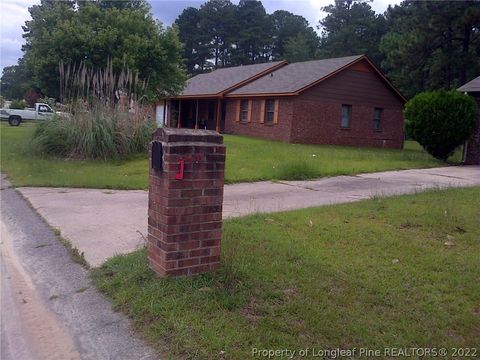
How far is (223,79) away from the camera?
1300 inches

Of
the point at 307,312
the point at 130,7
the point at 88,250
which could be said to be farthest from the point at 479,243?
the point at 130,7

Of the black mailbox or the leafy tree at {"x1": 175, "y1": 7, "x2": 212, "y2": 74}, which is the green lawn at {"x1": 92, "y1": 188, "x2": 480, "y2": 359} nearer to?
the black mailbox

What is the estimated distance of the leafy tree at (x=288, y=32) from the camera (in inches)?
2552

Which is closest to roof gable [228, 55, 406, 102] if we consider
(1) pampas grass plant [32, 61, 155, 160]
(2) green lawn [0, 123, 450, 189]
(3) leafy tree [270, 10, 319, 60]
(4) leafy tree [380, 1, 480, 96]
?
(4) leafy tree [380, 1, 480, 96]

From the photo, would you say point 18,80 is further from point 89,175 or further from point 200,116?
point 89,175

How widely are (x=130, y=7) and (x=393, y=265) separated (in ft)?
84.0

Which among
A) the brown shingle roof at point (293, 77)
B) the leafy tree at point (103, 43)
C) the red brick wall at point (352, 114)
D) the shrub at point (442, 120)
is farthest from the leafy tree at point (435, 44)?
the leafy tree at point (103, 43)

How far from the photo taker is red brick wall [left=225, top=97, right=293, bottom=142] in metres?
24.3

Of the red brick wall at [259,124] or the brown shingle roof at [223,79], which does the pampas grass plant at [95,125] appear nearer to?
the red brick wall at [259,124]

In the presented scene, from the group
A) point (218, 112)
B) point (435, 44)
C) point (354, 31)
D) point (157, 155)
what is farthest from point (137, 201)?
point (354, 31)

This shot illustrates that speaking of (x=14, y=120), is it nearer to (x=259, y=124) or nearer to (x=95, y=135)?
(x=259, y=124)

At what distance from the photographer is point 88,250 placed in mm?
5598

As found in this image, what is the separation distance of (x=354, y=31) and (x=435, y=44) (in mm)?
→ 21986

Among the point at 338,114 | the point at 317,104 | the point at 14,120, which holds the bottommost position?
the point at 14,120
